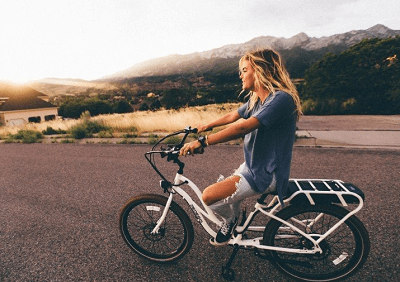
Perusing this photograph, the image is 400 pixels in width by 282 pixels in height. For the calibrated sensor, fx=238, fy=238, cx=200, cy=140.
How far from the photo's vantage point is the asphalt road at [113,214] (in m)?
2.46

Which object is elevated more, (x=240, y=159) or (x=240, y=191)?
(x=240, y=191)

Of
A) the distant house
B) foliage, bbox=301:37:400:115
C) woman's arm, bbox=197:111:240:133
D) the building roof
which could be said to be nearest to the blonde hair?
woman's arm, bbox=197:111:240:133

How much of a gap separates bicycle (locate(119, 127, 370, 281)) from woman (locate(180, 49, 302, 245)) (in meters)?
0.21

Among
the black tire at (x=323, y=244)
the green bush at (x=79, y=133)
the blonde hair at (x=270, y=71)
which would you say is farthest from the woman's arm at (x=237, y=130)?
the green bush at (x=79, y=133)

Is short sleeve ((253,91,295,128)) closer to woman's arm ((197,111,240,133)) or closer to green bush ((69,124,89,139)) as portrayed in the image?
woman's arm ((197,111,240,133))

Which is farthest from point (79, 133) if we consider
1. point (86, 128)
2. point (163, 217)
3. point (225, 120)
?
point (225, 120)

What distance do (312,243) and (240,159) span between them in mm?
3904

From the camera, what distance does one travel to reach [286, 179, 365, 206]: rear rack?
1789mm

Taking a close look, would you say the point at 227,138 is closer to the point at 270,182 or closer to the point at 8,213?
the point at 270,182

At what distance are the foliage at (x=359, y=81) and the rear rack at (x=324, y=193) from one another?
582 inches

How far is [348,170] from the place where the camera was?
4754 mm

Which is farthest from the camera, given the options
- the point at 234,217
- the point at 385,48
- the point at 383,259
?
the point at 385,48

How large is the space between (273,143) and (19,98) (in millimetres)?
67307

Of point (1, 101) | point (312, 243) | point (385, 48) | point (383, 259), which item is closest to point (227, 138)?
point (312, 243)
